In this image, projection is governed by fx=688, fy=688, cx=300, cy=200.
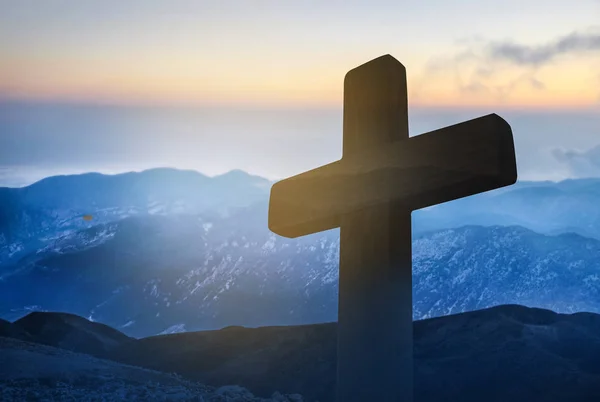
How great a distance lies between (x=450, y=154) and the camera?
2.59 metres

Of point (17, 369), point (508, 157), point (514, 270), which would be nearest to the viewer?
point (508, 157)

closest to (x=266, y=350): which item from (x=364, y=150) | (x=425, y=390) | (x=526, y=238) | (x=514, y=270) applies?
(x=425, y=390)

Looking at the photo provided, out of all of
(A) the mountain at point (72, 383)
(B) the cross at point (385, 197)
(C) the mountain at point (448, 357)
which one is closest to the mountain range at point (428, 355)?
(C) the mountain at point (448, 357)

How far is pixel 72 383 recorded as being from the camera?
31.1 ft

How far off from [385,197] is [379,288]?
0.36 metres

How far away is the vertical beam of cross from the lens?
2.51m

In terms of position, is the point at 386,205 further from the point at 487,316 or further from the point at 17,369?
the point at 487,316

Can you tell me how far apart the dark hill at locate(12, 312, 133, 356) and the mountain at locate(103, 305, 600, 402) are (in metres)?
1.44

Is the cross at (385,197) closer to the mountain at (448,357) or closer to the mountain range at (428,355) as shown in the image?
the mountain range at (428,355)

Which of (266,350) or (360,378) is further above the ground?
(266,350)

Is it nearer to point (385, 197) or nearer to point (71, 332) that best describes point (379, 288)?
point (385, 197)

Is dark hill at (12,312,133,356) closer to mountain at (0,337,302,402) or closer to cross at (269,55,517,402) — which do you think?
mountain at (0,337,302,402)

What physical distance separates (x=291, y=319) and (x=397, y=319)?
42.0 m

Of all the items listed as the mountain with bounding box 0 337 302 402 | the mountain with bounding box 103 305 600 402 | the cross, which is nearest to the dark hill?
the mountain with bounding box 103 305 600 402
